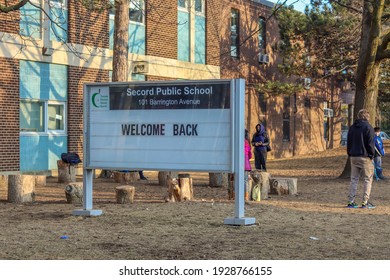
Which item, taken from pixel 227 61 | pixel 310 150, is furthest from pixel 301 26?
pixel 310 150

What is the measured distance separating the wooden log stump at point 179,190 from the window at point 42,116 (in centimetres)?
827

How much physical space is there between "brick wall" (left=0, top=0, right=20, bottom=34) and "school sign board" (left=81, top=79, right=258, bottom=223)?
905cm

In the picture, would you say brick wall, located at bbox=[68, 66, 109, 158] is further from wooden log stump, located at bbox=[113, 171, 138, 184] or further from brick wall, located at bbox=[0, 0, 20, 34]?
wooden log stump, located at bbox=[113, 171, 138, 184]

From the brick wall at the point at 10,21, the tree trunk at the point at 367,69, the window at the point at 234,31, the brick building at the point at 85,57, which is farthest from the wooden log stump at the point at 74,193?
the window at the point at 234,31

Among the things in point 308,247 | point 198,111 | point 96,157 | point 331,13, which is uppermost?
point 331,13

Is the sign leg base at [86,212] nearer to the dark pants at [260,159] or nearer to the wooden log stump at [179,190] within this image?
the wooden log stump at [179,190]

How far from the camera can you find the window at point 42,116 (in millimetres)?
21594

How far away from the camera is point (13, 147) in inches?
824

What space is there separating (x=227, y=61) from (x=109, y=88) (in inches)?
808

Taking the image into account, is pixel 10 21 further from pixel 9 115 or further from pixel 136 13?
pixel 136 13

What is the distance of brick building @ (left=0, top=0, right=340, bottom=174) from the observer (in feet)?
68.7

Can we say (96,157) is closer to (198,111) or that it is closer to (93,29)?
(198,111)

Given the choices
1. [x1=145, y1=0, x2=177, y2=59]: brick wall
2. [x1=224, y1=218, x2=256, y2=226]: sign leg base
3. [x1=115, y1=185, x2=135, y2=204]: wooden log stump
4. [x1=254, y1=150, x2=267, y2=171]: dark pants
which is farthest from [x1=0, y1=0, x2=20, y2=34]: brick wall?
[x1=224, y1=218, x2=256, y2=226]: sign leg base

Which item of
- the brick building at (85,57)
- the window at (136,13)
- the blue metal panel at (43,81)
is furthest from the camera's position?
the window at (136,13)
